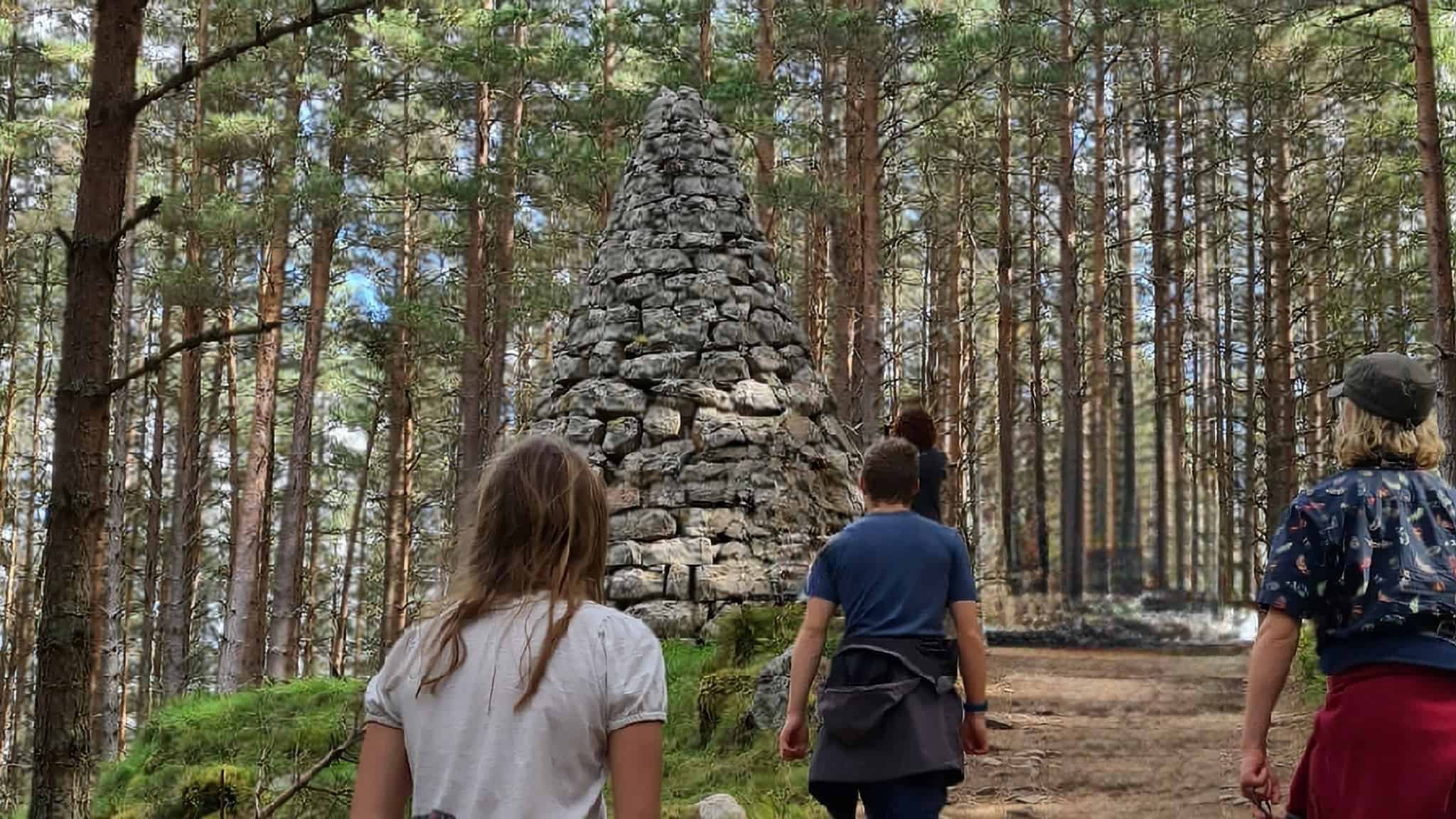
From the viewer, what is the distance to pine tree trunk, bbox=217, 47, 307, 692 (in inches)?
579

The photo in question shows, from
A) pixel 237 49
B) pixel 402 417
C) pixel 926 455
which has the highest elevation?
pixel 402 417

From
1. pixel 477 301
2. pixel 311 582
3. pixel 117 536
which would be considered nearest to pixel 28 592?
pixel 311 582

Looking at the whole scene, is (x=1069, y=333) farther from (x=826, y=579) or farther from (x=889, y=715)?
(x=889, y=715)

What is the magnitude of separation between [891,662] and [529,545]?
187 centimetres

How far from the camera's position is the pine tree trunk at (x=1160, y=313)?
1600 centimetres

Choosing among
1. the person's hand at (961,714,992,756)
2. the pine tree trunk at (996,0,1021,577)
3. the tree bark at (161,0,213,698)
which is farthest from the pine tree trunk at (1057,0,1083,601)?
the person's hand at (961,714,992,756)

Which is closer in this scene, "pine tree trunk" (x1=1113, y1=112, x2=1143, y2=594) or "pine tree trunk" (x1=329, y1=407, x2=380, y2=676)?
"pine tree trunk" (x1=1113, y1=112, x2=1143, y2=594)

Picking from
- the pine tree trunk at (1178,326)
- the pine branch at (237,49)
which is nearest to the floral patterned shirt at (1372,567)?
the pine branch at (237,49)

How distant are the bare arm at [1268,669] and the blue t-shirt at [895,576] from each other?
99 centimetres

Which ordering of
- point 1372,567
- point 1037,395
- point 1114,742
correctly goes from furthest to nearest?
1. point 1037,395
2. point 1114,742
3. point 1372,567

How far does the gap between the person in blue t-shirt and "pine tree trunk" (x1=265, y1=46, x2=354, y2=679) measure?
41.4 feet

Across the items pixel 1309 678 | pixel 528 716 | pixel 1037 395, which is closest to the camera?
pixel 528 716

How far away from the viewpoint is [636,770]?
6.12ft

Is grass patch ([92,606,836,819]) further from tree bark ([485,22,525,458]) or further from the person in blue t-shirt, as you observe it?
tree bark ([485,22,525,458])
